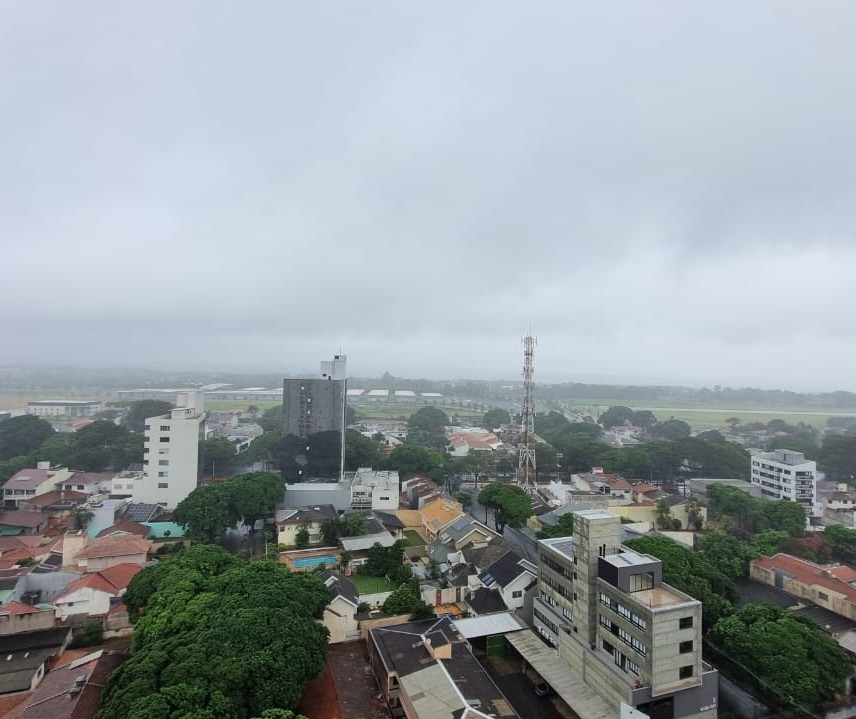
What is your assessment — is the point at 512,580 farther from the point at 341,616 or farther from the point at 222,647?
the point at 222,647

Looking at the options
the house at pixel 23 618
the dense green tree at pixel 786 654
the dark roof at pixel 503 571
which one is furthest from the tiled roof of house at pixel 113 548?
the dense green tree at pixel 786 654

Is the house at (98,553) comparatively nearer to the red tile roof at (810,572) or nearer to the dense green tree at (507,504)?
the dense green tree at (507,504)

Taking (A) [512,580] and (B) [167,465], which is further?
(B) [167,465]

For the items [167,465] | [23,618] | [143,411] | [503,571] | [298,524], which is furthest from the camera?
[143,411]

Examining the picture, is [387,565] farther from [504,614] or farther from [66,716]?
[66,716]

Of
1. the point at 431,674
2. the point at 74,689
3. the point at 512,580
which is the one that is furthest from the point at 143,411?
the point at 431,674

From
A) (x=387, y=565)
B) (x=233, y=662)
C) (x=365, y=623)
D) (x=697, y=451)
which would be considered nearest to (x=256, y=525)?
(x=387, y=565)

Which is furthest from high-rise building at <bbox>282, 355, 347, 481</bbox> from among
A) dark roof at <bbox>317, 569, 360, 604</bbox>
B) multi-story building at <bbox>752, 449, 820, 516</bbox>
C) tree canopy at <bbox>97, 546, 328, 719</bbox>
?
multi-story building at <bbox>752, 449, 820, 516</bbox>
